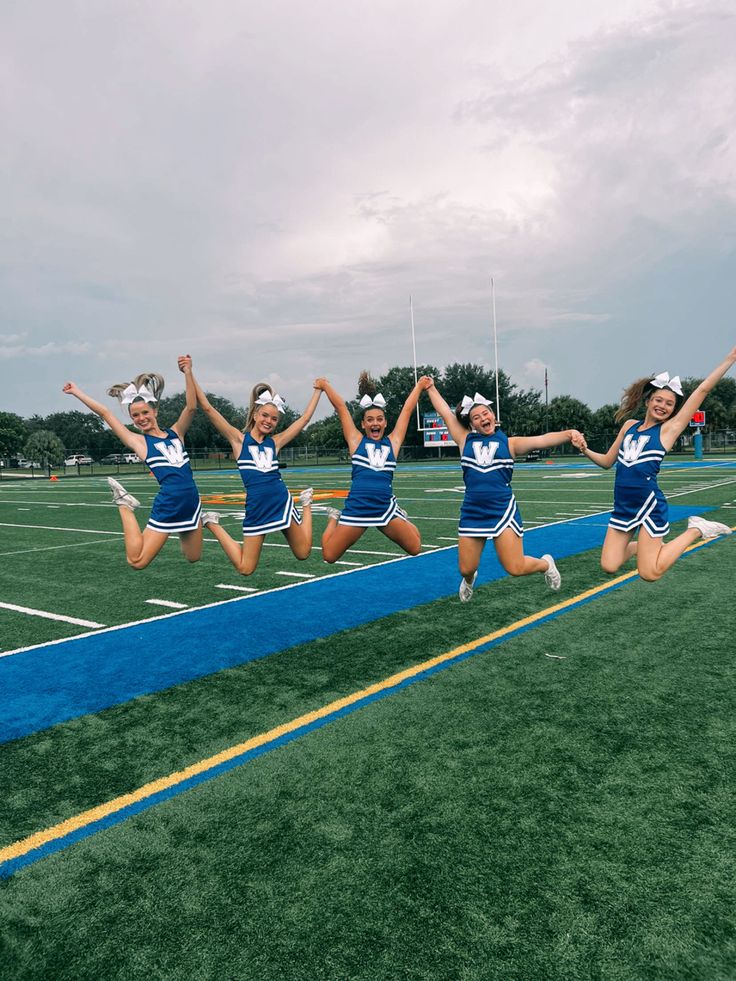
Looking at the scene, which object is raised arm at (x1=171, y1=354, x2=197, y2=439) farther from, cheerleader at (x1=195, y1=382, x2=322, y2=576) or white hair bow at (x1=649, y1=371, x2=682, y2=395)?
white hair bow at (x1=649, y1=371, x2=682, y2=395)

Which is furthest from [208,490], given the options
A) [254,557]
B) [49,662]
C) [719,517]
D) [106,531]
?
[254,557]

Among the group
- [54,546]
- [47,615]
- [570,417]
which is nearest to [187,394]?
[47,615]

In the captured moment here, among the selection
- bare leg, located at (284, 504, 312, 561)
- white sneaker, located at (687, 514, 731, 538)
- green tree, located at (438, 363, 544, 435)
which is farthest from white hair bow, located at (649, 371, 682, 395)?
green tree, located at (438, 363, 544, 435)

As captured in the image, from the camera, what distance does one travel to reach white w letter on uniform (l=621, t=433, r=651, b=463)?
5590 mm

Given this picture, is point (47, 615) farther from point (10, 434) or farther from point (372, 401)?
point (10, 434)

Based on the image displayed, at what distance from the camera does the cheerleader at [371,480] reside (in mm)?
5805

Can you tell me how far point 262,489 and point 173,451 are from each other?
0.81 meters

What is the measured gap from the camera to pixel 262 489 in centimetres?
571

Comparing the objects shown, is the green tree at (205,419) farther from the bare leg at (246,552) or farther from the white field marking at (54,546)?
the bare leg at (246,552)

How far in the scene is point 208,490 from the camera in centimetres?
2975

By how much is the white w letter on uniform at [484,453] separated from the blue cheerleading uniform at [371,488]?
70 centimetres

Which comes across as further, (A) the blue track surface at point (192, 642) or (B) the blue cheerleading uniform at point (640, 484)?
(A) the blue track surface at point (192, 642)

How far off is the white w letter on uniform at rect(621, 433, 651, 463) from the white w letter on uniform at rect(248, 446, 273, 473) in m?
2.93

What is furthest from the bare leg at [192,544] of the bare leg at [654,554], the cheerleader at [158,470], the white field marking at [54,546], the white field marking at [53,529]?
the white field marking at [53,529]
